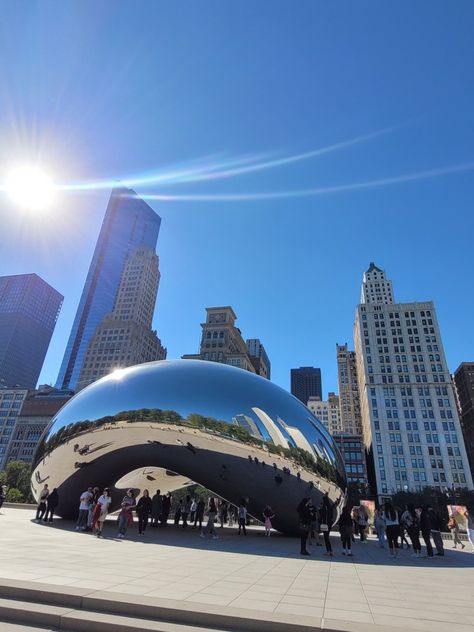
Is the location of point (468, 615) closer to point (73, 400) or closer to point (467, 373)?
point (73, 400)

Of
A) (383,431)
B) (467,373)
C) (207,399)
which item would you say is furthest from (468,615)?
(467,373)

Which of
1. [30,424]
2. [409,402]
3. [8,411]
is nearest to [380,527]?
[409,402]

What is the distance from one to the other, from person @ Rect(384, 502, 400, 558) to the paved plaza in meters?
0.89

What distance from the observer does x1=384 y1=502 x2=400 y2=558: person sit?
38.5 feet

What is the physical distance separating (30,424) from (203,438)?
13693cm

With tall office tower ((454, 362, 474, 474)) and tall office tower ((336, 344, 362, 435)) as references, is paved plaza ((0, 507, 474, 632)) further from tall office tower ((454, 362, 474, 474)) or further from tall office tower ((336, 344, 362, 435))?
tall office tower ((336, 344, 362, 435))

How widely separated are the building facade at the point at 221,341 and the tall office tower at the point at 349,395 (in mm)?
62439

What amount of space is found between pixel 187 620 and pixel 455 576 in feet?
23.5

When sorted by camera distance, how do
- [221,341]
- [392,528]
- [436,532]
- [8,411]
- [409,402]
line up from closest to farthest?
[392,528], [436,532], [409,402], [221,341], [8,411]

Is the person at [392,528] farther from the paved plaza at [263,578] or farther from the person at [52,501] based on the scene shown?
the person at [52,501]

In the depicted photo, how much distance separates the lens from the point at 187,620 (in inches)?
181

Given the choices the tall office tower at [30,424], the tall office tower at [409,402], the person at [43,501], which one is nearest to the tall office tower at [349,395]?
the tall office tower at [409,402]

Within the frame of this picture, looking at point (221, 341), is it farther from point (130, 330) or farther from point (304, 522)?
point (304, 522)

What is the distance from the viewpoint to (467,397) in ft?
451
